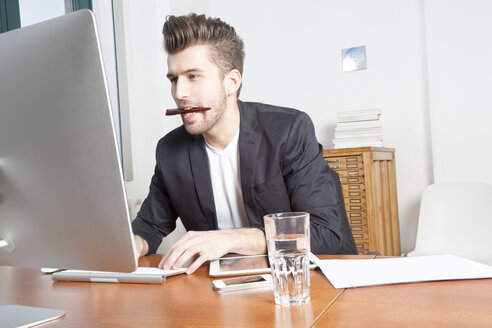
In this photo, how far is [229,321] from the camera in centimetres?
63

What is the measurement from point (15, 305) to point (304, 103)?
9.00ft

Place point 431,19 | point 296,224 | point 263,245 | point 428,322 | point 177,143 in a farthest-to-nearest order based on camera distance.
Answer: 1. point 431,19
2. point 177,143
3. point 263,245
4. point 296,224
5. point 428,322

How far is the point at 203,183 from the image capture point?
153cm

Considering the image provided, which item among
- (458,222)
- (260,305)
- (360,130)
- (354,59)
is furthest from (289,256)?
(354,59)

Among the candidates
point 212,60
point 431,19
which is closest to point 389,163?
point 431,19

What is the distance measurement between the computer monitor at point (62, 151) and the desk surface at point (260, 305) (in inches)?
3.5

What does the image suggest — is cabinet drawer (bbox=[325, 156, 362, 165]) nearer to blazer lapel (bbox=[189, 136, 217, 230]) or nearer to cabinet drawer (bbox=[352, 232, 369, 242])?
cabinet drawer (bbox=[352, 232, 369, 242])

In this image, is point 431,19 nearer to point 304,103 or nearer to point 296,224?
point 304,103

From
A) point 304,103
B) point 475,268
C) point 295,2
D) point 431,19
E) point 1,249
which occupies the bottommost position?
point 475,268

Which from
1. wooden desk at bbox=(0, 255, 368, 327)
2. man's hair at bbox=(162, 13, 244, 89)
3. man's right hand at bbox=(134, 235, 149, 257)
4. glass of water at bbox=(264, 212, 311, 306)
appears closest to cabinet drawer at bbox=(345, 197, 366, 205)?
man's hair at bbox=(162, 13, 244, 89)

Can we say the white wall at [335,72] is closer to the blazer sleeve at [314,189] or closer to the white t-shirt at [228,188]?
the white t-shirt at [228,188]

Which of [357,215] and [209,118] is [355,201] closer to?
[357,215]

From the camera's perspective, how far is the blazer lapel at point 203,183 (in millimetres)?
1525

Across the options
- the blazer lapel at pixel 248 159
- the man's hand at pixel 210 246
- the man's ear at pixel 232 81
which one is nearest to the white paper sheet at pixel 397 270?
the man's hand at pixel 210 246
